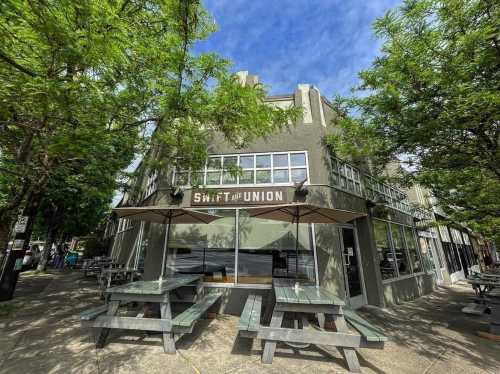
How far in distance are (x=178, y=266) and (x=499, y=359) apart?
7.77m

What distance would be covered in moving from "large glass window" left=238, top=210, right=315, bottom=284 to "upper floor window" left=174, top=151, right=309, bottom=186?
1489 mm

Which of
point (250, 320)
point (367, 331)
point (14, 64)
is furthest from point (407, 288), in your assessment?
point (14, 64)

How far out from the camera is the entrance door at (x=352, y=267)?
25.3ft

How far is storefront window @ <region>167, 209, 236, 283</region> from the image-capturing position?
7.14 m

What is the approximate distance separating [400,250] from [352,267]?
4.32 meters

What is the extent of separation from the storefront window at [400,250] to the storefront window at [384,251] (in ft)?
1.83

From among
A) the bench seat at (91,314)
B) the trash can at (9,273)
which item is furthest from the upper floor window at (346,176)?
the trash can at (9,273)

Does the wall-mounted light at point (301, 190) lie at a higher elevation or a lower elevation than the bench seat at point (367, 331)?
higher

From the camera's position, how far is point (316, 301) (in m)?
3.73

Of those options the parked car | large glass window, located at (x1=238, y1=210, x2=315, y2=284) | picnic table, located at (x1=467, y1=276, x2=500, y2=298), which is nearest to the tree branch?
large glass window, located at (x1=238, y1=210, x2=315, y2=284)

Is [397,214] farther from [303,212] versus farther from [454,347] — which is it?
[303,212]

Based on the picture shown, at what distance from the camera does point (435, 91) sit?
4.90 m

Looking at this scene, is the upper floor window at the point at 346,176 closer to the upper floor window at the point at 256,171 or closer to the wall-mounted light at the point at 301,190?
the upper floor window at the point at 256,171

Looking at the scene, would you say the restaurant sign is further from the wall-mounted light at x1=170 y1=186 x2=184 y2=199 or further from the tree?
the tree
